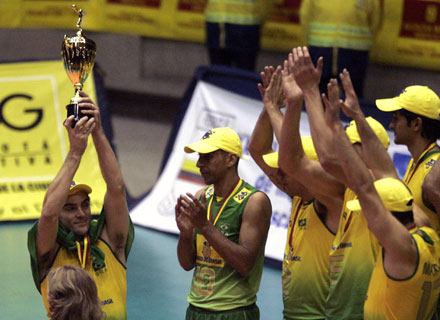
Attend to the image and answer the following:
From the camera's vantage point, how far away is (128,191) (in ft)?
34.5

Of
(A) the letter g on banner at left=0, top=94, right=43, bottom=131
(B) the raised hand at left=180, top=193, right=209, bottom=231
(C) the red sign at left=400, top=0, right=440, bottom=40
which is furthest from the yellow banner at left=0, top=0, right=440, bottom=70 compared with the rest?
(B) the raised hand at left=180, top=193, right=209, bottom=231

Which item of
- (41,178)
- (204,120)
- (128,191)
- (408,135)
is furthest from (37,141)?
(408,135)

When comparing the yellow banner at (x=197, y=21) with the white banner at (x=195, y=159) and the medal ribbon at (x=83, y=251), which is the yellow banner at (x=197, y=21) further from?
the medal ribbon at (x=83, y=251)

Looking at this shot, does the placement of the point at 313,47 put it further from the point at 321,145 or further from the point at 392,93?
the point at 321,145

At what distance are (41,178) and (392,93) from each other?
4.67 metres

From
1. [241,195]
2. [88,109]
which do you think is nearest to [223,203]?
[241,195]

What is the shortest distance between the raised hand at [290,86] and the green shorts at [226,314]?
52.0 inches

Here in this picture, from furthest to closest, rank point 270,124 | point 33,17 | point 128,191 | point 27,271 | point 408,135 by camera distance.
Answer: point 33,17 → point 128,191 → point 27,271 → point 270,124 → point 408,135

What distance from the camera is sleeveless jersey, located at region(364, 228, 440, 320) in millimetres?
4324

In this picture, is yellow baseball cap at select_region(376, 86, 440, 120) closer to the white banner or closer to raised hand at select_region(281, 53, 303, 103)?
raised hand at select_region(281, 53, 303, 103)

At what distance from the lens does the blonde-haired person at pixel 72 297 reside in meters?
3.70

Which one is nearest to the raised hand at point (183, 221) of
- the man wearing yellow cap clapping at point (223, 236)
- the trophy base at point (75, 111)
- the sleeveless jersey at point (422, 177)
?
the man wearing yellow cap clapping at point (223, 236)

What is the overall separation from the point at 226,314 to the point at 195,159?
462 cm

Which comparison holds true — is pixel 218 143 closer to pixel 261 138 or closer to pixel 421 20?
pixel 261 138
